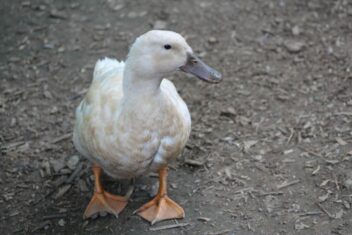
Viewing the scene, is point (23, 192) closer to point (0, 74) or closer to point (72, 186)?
point (72, 186)

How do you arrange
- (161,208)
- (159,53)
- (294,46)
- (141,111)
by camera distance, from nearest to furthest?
(159,53) < (141,111) < (161,208) < (294,46)

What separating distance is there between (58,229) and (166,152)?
942mm

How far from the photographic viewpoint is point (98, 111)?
143 inches

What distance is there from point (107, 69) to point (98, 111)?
25.1 inches

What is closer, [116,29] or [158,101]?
[158,101]

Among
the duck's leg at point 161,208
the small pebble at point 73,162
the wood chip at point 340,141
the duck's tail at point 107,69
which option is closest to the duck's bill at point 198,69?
the duck's tail at point 107,69

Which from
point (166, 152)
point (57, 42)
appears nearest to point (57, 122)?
point (57, 42)

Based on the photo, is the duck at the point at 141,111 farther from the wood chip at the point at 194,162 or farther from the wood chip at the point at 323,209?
the wood chip at the point at 323,209

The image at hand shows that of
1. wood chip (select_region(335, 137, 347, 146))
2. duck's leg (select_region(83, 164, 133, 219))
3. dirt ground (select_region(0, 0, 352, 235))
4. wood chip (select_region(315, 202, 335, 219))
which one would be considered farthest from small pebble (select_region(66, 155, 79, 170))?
wood chip (select_region(335, 137, 347, 146))

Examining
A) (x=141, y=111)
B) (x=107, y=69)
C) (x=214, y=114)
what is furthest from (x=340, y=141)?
(x=107, y=69)

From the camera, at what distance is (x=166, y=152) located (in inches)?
144

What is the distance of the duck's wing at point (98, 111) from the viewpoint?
3572 millimetres

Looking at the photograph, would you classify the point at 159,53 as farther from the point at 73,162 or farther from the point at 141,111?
the point at 73,162

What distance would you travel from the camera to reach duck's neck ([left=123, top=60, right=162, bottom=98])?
3.41m
